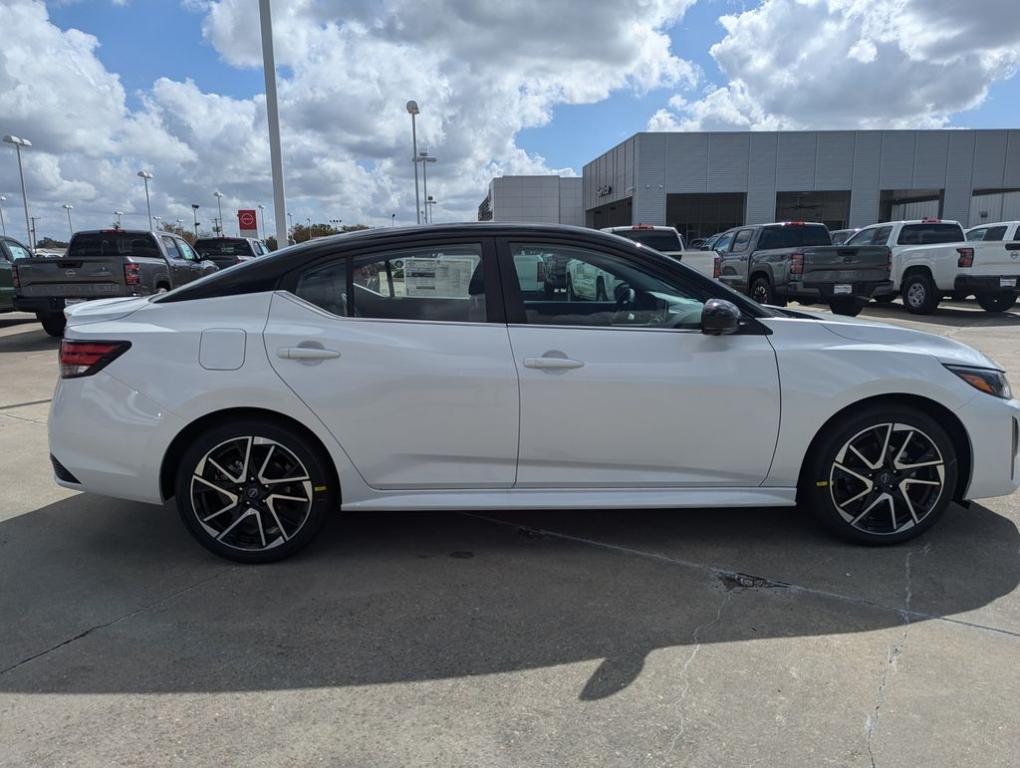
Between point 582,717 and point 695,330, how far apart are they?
1865mm

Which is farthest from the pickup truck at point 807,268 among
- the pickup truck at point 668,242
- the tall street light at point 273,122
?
the tall street light at point 273,122

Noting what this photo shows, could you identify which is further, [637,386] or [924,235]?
[924,235]

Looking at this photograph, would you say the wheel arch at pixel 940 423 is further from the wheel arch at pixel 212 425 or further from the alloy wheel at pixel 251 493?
the alloy wheel at pixel 251 493

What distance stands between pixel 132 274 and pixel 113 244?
7.80 ft

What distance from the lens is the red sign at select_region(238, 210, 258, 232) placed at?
1384 cm

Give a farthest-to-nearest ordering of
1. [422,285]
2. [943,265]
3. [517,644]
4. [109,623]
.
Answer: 1. [943,265]
2. [422,285]
3. [109,623]
4. [517,644]

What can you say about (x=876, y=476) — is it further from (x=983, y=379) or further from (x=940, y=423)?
(x=983, y=379)

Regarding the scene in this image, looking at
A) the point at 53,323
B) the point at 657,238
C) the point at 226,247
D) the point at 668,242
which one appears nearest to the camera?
the point at 53,323

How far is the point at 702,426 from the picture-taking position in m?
3.44

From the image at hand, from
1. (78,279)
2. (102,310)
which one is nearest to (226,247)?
(78,279)

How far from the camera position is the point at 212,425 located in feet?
11.1

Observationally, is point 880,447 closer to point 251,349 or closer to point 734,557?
point 734,557

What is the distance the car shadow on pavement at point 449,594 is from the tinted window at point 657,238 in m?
9.69

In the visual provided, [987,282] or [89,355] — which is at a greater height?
[987,282]
